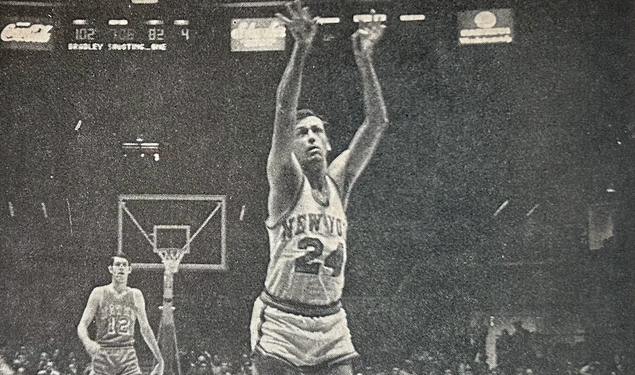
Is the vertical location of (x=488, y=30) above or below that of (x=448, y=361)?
above

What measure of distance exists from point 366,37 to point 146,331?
3.31ft

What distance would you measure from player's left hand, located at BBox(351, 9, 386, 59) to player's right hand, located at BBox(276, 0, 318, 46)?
12cm

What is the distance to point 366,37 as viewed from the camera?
1.66m

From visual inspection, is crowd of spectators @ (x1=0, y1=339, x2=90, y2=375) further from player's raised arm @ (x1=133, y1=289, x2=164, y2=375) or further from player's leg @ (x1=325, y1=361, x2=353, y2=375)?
player's leg @ (x1=325, y1=361, x2=353, y2=375)

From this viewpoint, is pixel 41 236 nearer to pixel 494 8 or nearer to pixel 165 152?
pixel 165 152

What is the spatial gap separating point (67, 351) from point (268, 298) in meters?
0.57

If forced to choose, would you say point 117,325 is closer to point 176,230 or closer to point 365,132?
point 176,230

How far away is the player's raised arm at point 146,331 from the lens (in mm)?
1624

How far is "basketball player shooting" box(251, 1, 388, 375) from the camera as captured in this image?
5.22ft

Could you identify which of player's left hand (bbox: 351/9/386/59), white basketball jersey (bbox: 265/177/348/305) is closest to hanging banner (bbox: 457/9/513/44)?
player's left hand (bbox: 351/9/386/59)

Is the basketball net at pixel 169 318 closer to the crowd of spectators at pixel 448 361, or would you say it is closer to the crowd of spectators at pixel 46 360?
the crowd of spectators at pixel 448 361

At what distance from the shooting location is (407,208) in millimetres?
1622

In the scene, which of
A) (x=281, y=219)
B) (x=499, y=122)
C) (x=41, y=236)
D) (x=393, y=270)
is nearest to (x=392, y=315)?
(x=393, y=270)

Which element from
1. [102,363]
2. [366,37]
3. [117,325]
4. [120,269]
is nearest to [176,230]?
[120,269]
